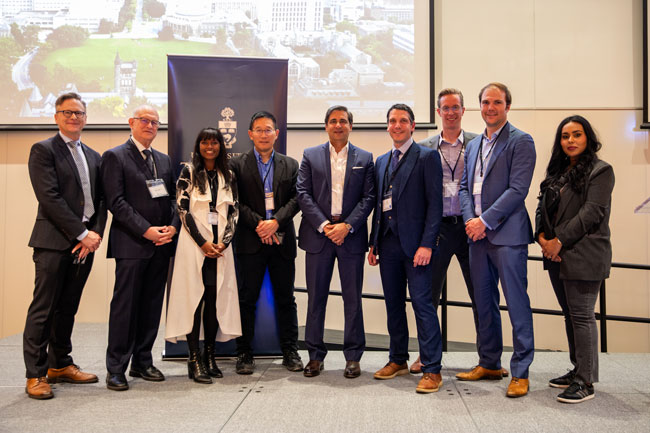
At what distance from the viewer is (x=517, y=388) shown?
3039mm

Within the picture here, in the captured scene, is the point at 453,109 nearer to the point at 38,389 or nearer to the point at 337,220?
the point at 337,220

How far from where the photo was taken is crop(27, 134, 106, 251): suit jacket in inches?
125

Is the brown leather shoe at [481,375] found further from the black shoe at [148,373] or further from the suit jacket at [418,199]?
the black shoe at [148,373]

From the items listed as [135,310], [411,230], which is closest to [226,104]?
[135,310]

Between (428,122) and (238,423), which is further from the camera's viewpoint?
(428,122)

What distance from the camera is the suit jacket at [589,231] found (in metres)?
2.99

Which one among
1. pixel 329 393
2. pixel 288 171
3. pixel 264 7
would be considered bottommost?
pixel 329 393

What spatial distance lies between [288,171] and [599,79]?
4.00m

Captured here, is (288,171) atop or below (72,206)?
atop

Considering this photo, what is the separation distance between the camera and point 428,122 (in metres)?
5.68

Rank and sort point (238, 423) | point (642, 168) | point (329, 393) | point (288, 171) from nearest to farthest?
point (238, 423) → point (329, 393) → point (288, 171) → point (642, 168)

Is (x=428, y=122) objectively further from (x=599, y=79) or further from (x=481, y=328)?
(x=481, y=328)

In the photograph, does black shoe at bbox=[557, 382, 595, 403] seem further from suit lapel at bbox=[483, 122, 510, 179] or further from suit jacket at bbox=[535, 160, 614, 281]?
suit lapel at bbox=[483, 122, 510, 179]

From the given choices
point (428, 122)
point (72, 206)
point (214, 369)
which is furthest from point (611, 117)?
point (72, 206)
